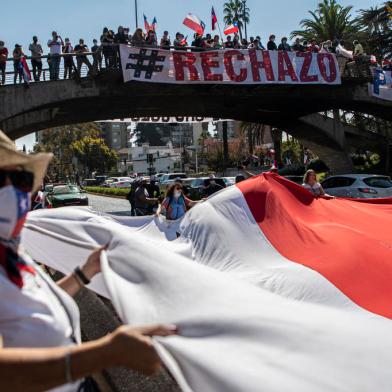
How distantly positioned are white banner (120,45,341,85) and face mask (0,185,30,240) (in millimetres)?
18100

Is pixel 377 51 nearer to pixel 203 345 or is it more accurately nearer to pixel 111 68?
pixel 111 68

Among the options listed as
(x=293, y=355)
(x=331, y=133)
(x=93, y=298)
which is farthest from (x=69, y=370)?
(x=331, y=133)

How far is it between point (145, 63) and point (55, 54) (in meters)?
3.56


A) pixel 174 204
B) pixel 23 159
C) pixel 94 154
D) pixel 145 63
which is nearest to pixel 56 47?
pixel 145 63

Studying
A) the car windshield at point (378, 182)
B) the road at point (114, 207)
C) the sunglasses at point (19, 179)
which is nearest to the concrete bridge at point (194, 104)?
the road at point (114, 207)

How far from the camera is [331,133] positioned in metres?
29.6

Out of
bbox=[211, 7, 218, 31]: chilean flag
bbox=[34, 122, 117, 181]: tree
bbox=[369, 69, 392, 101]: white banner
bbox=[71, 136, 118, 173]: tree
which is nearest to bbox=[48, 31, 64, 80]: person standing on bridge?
bbox=[211, 7, 218, 31]: chilean flag

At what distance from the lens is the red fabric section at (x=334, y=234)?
171 inches

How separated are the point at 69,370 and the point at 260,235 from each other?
13.5ft

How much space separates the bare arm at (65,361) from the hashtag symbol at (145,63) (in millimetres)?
18643

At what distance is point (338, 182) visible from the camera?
63.0 feet

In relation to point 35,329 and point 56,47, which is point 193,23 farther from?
point 35,329

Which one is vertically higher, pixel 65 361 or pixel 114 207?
pixel 65 361

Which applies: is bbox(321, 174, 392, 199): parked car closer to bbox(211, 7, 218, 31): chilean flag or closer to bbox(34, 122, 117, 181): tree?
bbox(211, 7, 218, 31): chilean flag
